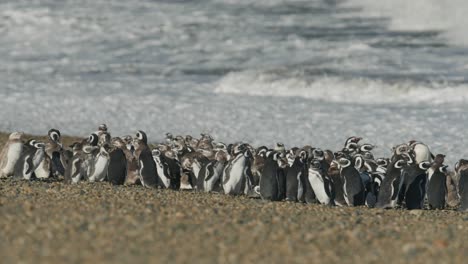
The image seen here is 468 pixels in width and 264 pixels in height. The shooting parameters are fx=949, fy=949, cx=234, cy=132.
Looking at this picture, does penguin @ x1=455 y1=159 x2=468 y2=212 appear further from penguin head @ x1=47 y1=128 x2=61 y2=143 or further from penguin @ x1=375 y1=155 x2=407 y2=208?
penguin head @ x1=47 y1=128 x2=61 y2=143

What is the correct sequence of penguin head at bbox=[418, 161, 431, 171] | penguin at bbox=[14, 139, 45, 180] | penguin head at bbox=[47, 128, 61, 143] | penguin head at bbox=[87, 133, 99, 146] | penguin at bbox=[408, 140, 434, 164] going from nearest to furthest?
penguin head at bbox=[418, 161, 431, 171] → penguin at bbox=[14, 139, 45, 180] → penguin at bbox=[408, 140, 434, 164] → penguin head at bbox=[87, 133, 99, 146] → penguin head at bbox=[47, 128, 61, 143]

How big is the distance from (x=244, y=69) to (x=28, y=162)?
12916 millimetres

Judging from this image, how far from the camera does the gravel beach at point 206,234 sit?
586 centimetres

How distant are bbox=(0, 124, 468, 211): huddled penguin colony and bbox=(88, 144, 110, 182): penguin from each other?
12 millimetres

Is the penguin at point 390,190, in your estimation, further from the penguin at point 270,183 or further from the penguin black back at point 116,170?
the penguin black back at point 116,170

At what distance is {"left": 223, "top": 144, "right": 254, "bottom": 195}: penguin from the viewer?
36.3ft

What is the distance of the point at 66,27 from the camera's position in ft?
98.8

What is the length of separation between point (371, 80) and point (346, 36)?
694cm

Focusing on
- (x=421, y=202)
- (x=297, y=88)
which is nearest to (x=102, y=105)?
(x=297, y=88)

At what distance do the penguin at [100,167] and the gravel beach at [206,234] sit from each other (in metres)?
2.72

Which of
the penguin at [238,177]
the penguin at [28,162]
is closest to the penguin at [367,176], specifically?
the penguin at [238,177]

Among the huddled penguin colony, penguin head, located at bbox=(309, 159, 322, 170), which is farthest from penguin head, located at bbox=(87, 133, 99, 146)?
penguin head, located at bbox=(309, 159, 322, 170)

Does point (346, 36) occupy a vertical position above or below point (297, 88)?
above

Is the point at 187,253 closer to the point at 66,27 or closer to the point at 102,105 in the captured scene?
the point at 102,105
